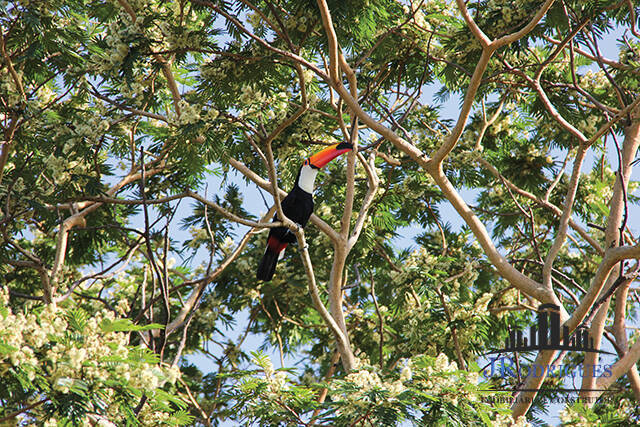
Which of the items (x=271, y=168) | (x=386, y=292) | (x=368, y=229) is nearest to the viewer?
(x=271, y=168)

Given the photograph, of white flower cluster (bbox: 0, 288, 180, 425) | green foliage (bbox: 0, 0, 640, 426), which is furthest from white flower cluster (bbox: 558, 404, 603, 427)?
white flower cluster (bbox: 0, 288, 180, 425)

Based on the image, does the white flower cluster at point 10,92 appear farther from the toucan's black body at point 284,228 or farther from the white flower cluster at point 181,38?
the toucan's black body at point 284,228

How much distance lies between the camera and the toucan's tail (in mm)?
6605

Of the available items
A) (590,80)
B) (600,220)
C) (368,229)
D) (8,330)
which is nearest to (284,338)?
(368,229)

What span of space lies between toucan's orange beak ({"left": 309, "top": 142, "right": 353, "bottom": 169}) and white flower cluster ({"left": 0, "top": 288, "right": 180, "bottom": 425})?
2.92m

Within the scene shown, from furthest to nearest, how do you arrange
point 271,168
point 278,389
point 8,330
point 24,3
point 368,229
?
point 368,229, point 24,3, point 278,389, point 271,168, point 8,330

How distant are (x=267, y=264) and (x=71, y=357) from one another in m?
3.32

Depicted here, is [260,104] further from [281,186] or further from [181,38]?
[281,186]

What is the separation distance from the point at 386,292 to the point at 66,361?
17.2ft

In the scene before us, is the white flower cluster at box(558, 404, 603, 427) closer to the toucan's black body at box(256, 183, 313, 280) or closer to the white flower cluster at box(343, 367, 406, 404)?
the white flower cluster at box(343, 367, 406, 404)

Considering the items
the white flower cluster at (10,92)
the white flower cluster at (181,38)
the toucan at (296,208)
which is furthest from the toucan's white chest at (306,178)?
the white flower cluster at (10,92)

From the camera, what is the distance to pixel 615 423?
5.78 m

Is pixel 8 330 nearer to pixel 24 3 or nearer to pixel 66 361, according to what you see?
pixel 66 361

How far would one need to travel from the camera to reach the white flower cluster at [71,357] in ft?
11.1
